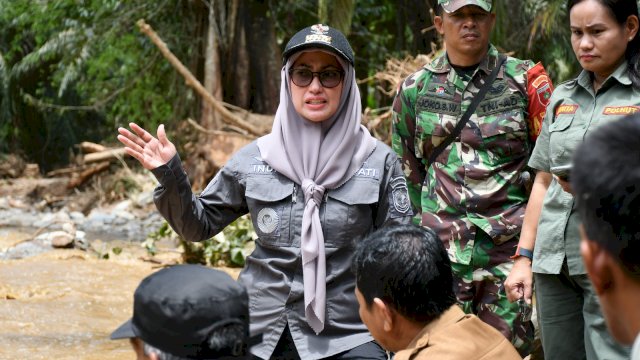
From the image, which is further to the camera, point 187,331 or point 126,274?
point 126,274

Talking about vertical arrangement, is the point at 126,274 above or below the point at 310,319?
below

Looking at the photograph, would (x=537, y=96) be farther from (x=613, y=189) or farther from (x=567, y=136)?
(x=613, y=189)

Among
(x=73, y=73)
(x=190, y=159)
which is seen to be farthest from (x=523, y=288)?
(x=73, y=73)

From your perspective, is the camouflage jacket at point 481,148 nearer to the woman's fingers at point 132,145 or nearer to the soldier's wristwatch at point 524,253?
the soldier's wristwatch at point 524,253

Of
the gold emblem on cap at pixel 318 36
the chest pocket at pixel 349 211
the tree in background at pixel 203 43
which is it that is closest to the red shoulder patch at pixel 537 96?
the chest pocket at pixel 349 211

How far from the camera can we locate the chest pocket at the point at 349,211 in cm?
358

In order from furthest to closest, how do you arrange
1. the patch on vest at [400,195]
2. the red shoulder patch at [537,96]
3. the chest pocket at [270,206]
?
the red shoulder patch at [537,96], the patch on vest at [400,195], the chest pocket at [270,206]

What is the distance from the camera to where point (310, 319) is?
350cm

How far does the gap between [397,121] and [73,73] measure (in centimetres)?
1738

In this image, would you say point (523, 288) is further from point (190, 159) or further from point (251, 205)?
point (190, 159)

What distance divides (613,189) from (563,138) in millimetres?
1898

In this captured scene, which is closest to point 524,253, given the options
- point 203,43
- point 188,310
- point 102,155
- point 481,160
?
point 481,160

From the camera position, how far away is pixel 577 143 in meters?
3.57

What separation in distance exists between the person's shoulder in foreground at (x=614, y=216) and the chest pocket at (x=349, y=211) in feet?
6.00
